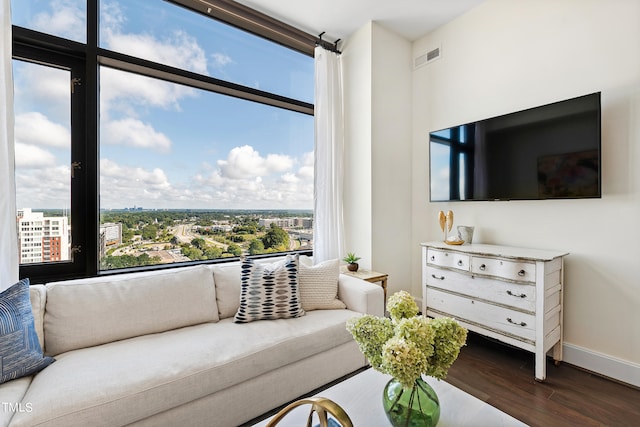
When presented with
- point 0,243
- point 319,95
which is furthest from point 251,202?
point 0,243

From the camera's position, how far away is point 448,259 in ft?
7.63

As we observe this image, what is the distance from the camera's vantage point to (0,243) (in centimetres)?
156

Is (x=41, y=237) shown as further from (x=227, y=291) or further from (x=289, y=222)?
(x=289, y=222)

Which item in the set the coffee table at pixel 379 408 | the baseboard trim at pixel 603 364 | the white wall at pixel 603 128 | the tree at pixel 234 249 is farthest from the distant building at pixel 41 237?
the baseboard trim at pixel 603 364

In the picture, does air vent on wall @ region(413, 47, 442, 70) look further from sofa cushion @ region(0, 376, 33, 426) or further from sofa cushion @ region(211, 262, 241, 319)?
sofa cushion @ region(0, 376, 33, 426)

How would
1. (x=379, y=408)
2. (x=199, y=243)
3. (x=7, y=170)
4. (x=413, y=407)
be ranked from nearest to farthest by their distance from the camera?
(x=413, y=407)
(x=379, y=408)
(x=7, y=170)
(x=199, y=243)

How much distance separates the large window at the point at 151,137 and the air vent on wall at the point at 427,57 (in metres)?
1.14

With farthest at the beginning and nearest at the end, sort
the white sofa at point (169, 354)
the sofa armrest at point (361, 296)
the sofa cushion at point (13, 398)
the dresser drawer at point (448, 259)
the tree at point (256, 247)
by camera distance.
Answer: the tree at point (256, 247), the dresser drawer at point (448, 259), the sofa armrest at point (361, 296), the white sofa at point (169, 354), the sofa cushion at point (13, 398)

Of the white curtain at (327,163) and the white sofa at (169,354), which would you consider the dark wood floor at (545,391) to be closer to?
the white sofa at (169,354)

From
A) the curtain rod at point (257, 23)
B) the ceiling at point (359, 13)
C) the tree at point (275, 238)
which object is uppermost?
the ceiling at point (359, 13)

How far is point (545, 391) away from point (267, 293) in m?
1.80

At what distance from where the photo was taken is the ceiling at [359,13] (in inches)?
99.3

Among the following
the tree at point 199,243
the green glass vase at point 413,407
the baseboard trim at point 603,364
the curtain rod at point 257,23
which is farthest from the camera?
the tree at point 199,243

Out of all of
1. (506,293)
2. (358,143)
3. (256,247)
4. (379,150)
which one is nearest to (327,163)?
(358,143)
